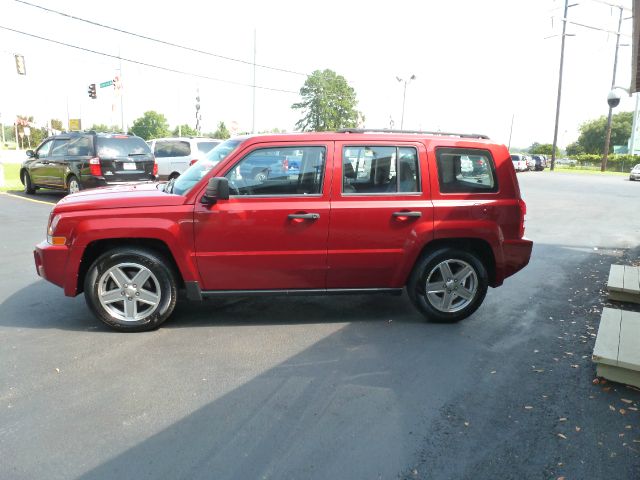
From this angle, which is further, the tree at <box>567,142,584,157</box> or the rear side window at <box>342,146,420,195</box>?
the tree at <box>567,142,584,157</box>

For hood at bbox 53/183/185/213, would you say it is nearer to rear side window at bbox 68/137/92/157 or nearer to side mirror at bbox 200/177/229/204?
side mirror at bbox 200/177/229/204

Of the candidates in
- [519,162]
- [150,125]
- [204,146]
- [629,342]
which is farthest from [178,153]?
[150,125]

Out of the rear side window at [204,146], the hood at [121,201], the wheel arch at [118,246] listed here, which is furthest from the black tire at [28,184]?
the wheel arch at [118,246]

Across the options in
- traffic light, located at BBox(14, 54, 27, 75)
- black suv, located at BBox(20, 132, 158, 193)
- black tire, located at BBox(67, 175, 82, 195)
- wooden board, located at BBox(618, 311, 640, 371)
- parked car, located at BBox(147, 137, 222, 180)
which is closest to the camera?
wooden board, located at BBox(618, 311, 640, 371)

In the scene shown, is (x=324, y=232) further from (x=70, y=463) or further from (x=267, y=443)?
(x=70, y=463)

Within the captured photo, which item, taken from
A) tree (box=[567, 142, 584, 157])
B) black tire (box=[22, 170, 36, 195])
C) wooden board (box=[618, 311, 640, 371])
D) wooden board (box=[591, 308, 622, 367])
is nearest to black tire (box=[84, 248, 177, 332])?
wooden board (box=[591, 308, 622, 367])

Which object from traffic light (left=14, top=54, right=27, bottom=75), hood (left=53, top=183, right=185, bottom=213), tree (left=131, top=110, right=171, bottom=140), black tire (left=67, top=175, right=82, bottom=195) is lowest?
black tire (left=67, top=175, right=82, bottom=195)

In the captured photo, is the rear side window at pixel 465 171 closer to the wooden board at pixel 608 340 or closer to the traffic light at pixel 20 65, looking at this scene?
the wooden board at pixel 608 340

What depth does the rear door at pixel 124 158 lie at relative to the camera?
12.7 meters

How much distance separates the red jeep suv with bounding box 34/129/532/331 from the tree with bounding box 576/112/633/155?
335 feet

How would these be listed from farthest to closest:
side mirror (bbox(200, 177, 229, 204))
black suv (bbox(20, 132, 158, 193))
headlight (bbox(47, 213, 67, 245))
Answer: black suv (bbox(20, 132, 158, 193)) < headlight (bbox(47, 213, 67, 245)) < side mirror (bbox(200, 177, 229, 204))

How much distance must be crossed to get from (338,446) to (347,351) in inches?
54.6

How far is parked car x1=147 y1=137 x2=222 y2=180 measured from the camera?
15.6m

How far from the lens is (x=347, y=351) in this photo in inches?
167
